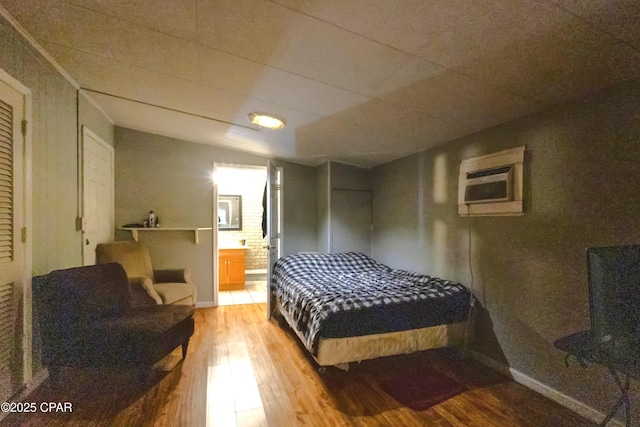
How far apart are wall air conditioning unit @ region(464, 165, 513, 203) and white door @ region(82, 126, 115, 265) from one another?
3656mm

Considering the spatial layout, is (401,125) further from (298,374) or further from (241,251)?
(241,251)

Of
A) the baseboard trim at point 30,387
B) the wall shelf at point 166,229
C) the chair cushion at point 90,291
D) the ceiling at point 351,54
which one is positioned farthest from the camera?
the wall shelf at point 166,229

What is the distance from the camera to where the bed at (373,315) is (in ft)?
7.04

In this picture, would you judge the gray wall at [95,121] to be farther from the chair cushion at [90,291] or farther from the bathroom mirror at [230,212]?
the bathroom mirror at [230,212]

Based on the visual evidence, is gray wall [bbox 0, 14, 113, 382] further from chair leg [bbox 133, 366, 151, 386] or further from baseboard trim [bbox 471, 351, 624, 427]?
baseboard trim [bbox 471, 351, 624, 427]

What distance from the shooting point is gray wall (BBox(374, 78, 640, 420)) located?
5.70ft

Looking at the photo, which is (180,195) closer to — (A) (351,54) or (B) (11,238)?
(B) (11,238)

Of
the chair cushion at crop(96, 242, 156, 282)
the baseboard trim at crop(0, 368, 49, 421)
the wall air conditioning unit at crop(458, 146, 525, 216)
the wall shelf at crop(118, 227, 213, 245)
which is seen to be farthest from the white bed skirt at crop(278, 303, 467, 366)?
the wall shelf at crop(118, 227, 213, 245)

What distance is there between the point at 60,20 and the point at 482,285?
11.5 feet

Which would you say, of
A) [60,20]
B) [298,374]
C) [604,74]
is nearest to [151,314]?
[298,374]

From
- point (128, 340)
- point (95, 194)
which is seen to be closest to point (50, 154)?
point (95, 194)

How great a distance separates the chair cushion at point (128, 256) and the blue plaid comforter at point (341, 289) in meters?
1.55

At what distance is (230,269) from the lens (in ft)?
17.1

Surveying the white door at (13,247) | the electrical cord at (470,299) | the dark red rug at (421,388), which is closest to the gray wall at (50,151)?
the white door at (13,247)
